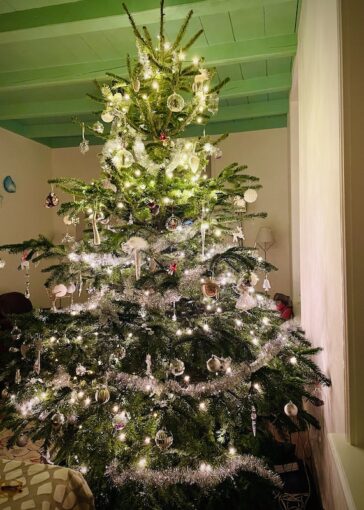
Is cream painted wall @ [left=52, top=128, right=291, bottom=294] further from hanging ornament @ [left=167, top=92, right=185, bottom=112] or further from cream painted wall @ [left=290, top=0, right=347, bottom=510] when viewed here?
hanging ornament @ [left=167, top=92, right=185, bottom=112]

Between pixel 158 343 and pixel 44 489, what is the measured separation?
519mm

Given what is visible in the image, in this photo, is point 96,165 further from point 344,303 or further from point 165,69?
point 344,303

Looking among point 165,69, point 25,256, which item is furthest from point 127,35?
point 25,256

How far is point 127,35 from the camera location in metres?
2.53

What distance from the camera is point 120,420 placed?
132 centimetres

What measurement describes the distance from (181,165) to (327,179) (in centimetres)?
62

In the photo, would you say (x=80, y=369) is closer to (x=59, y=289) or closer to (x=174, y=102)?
(x=59, y=289)

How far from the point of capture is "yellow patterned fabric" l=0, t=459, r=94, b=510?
98 cm

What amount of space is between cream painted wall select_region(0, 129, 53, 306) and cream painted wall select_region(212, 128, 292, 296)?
8.79 ft

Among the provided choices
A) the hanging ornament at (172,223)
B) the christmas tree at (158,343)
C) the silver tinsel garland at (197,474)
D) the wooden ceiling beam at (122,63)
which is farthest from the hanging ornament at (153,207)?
the wooden ceiling beam at (122,63)

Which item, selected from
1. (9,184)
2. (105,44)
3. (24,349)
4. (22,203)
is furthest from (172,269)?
(22,203)

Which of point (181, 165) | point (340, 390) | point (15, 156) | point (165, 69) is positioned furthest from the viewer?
point (15, 156)

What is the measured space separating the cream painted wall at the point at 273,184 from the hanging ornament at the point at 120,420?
11.3ft

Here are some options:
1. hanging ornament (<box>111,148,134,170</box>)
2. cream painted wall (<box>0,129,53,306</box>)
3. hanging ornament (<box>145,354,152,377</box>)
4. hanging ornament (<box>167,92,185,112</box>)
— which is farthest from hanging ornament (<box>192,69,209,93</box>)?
cream painted wall (<box>0,129,53,306</box>)
